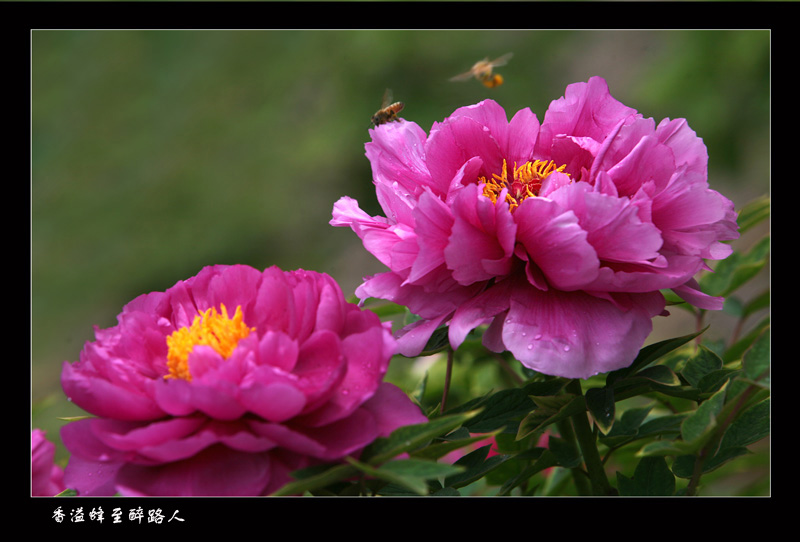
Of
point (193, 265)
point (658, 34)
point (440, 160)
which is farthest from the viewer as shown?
point (193, 265)

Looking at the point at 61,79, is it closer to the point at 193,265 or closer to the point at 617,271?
the point at 193,265

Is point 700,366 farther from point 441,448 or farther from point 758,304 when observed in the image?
point 758,304

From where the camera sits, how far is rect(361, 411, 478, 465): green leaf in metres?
0.38

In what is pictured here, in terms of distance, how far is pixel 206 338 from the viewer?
1.45 feet

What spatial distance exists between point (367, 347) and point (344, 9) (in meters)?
0.28

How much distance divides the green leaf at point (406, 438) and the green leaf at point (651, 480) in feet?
0.60

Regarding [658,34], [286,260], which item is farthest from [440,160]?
[286,260]

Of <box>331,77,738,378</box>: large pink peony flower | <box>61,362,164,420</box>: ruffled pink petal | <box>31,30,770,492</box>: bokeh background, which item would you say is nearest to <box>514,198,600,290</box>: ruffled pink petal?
<box>331,77,738,378</box>: large pink peony flower

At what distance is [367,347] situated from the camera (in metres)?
0.42

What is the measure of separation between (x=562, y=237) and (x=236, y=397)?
0.20 metres

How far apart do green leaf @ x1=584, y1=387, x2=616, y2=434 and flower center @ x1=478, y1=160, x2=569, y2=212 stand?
0.14 metres

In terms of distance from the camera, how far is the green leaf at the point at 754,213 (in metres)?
Result: 0.71

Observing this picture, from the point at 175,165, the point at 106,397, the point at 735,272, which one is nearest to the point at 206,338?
the point at 106,397

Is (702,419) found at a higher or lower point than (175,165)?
lower
